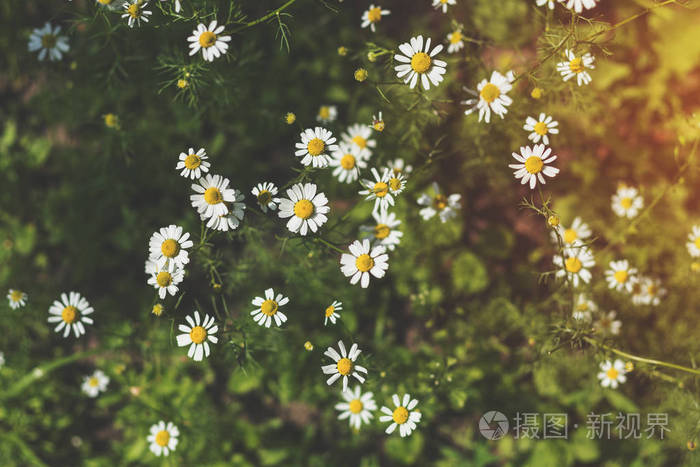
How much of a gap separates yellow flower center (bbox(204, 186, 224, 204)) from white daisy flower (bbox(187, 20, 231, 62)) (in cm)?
82

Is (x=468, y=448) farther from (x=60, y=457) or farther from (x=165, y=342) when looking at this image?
(x=60, y=457)

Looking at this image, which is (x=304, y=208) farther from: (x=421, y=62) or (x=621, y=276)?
(x=621, y=276)

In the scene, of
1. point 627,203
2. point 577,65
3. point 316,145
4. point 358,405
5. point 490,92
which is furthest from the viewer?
point 627,203

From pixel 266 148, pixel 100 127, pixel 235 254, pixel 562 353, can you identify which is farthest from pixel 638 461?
pixel 100 127

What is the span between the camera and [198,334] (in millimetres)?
2730

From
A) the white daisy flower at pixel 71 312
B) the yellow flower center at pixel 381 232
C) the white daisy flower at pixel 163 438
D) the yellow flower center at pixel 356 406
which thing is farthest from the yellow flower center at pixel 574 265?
the white daisy flower at pixel 71 312

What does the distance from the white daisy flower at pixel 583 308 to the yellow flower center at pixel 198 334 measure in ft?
8.10

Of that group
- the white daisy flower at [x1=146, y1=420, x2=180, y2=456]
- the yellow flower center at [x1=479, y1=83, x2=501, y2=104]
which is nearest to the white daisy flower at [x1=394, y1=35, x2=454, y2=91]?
the yellow flower center at [x1=479, y1=83, x2=501, y2=104]

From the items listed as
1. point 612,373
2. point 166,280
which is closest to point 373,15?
point 166,280

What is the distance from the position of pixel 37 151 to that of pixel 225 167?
2039 mm

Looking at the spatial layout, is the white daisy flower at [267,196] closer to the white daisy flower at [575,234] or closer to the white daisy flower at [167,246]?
the white daisy flower at [167,246]

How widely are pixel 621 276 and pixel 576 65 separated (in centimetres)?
164

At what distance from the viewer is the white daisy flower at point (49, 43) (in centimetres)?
349

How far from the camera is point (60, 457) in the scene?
4145 millimetres
